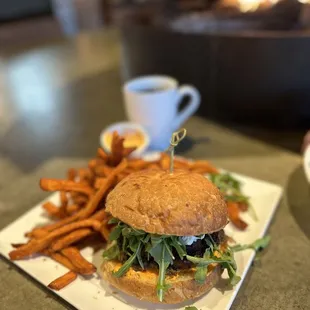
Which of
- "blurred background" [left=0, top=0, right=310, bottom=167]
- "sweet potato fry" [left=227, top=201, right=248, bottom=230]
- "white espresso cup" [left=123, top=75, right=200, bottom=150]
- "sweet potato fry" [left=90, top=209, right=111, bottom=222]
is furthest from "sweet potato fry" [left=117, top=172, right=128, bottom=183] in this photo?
"blurred background" [left=0, top=0, right=310, bottom=167]

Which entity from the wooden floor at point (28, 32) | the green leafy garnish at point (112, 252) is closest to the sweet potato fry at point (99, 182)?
the green leafy garnish at point (112, 252)

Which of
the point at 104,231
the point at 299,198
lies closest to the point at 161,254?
the point at 104,231

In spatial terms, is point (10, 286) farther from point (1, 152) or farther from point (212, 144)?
point (212, 144)

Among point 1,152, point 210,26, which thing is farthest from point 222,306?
point 210,26

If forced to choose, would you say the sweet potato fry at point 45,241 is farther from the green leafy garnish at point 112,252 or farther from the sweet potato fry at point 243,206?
the sweet potato fry at point 243,206

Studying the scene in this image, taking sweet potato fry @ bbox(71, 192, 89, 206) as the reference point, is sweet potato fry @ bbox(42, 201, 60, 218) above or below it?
below

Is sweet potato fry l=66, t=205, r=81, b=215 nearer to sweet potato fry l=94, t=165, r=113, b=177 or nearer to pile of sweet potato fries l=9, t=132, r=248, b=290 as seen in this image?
pile of sweet potato fries l=9, t=132, r=248, b=290

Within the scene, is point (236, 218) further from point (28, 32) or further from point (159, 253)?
point (28, 32)
